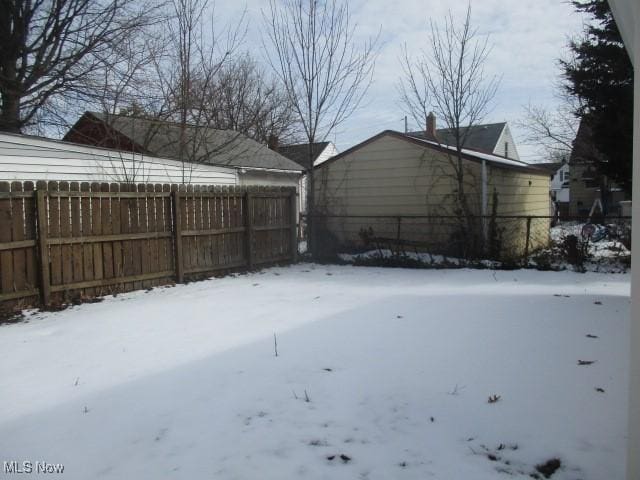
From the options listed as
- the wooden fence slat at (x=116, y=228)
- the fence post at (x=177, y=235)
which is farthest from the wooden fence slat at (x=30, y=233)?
the fence post at (x=177, y=235)

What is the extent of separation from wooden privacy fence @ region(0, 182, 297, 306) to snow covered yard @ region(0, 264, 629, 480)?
2.49ft

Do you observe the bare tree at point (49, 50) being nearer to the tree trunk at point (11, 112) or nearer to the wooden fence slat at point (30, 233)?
the tree trunk at point (11, 112)

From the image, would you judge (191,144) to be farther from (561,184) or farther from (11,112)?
(561,184)

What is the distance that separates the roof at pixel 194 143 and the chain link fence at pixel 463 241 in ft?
15.1

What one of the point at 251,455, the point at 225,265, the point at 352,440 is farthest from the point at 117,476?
the point at 225,265

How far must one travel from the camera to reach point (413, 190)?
11359mm

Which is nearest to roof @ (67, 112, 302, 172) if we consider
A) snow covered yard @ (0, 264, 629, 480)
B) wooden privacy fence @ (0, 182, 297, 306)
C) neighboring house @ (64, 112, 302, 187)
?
neighboring house @ (64, 112, 302, 187)

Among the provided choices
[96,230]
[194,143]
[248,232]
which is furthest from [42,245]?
[194,143]

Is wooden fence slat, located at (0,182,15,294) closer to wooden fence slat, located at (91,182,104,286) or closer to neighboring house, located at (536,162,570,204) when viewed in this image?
wooden fence slat, located at (91,182,104,286)

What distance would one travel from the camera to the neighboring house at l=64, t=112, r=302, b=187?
43.4 ft

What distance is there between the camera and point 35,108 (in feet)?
44.8

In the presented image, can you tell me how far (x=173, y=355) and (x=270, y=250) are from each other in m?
5.93

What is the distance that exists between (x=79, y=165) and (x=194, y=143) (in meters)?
4.58

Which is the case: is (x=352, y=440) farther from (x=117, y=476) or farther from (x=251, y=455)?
(x=117, y=476)
